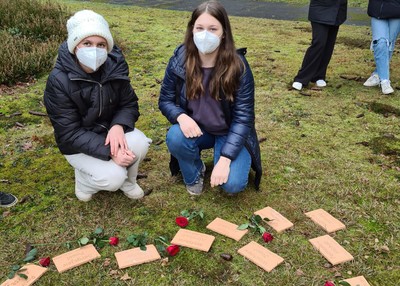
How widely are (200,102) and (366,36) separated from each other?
7.34 m

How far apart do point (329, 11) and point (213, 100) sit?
9.85ft

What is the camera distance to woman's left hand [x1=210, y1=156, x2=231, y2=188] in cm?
294

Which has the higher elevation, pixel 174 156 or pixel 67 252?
pixel 174 156

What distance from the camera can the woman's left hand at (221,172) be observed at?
2.94 metres

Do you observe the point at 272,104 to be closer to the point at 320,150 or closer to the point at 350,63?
the point at 320,150

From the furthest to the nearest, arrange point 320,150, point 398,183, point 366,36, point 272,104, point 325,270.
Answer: point 366,36 < point 272,104 < point 320,150 < point 398,183 < point 325,270

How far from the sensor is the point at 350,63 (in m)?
6.82

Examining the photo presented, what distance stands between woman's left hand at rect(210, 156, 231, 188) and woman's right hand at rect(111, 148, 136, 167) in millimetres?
584

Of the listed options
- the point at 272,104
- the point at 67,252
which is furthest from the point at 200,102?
the point at 272,104

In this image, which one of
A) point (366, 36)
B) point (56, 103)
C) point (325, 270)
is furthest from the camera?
point (366, 36)

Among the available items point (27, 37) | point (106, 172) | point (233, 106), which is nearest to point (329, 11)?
point (233, 106)

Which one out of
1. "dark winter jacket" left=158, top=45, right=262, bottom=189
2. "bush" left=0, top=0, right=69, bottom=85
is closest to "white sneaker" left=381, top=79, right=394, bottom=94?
"dark winter jacket" left=158, top=45, right=262, bottom=189

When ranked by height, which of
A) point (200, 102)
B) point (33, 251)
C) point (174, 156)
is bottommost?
point (33, 251)

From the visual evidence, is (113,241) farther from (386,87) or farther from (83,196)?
(386,87)
